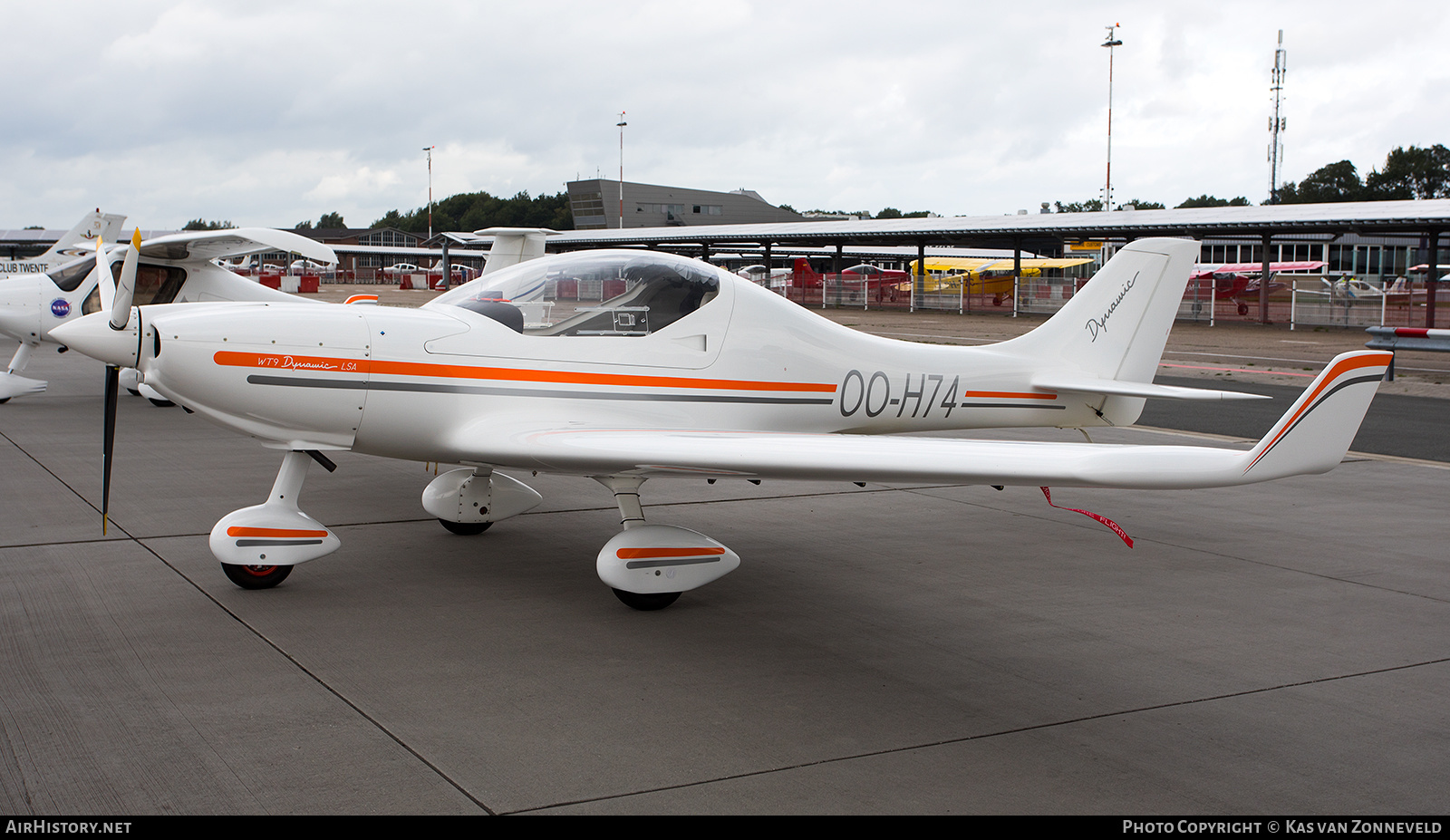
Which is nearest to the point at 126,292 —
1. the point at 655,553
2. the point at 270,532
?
the point at 270,532

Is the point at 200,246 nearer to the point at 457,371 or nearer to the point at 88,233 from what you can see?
the point at 457,371

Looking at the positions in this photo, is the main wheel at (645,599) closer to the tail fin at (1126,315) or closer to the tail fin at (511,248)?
the tail fin at (1126,315)

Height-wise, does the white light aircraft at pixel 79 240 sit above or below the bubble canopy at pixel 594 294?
above

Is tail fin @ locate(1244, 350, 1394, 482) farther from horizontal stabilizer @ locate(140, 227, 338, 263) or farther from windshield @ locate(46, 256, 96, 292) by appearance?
windshield @ locate(46, 256, 96, 292)

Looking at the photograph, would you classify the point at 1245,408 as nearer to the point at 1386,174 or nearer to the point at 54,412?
the point at 54,412

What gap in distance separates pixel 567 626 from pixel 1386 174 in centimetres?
13093

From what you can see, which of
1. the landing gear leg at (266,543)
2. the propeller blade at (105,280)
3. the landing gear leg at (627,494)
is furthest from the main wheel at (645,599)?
the propeller blade at (105,280)

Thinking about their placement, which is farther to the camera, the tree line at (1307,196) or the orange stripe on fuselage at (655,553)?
the tree line at (1307,196)

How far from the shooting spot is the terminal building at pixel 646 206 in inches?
4031

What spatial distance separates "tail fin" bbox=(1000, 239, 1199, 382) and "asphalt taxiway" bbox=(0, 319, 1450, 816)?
1.15 meters

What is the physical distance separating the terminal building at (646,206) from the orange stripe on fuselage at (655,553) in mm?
95367

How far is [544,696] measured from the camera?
414 cm

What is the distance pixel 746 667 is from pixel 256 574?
8.92 feet

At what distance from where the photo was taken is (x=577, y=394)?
5820 millimetres
